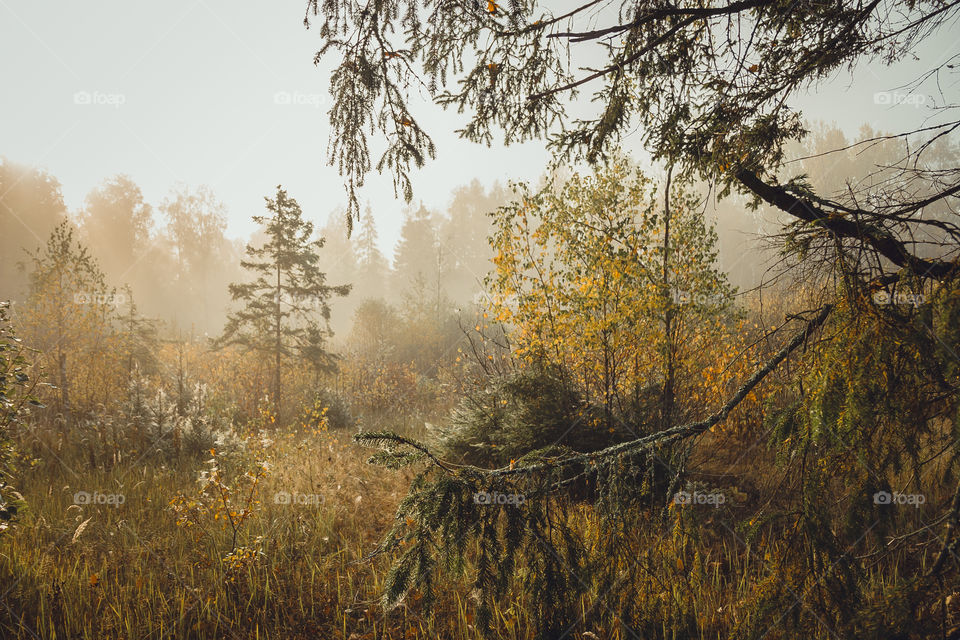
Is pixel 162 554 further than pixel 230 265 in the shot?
No

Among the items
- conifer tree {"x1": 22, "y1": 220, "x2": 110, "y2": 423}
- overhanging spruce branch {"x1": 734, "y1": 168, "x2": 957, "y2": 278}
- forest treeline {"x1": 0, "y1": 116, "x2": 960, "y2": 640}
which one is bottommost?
forest treeline {"x1": 0, "y1": 116, "x2": 960, "y2": 640}

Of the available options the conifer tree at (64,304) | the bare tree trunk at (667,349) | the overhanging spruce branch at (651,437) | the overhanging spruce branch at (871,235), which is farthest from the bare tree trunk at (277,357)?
the overhanging spruce branch at (871,235)

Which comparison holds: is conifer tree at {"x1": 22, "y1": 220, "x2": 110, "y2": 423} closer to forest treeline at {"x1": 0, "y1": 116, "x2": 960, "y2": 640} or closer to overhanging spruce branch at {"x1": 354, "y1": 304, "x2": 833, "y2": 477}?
forest treeline at {"x1": 0, "y1": 116, "x2": 960, "y2": 640}

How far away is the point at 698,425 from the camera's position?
1.66 metres

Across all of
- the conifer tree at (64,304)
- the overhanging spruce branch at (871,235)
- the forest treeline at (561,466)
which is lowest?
the forest treeline at (561,466)

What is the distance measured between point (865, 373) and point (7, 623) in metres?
5.00

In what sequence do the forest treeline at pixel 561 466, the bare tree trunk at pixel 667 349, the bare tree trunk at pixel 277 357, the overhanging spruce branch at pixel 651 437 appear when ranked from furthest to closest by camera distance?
1. the bare tree trunk at pixel 277 357
2. the bare tree trunk at pixel 667 349
3. the overhanging spruce branch at pixel 651 437
4. the forest treeline at pixel 561 466

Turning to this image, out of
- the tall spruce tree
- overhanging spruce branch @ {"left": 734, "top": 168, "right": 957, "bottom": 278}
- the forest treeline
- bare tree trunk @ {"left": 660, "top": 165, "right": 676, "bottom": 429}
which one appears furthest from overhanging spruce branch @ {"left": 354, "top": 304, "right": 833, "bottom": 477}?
the tall spruce tree

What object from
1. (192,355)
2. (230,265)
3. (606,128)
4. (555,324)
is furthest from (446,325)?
(230,265)

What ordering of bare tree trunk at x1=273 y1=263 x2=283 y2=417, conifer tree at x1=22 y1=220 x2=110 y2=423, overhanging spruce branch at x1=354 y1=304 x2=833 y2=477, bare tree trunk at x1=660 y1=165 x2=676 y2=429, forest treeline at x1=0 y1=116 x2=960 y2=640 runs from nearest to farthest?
forest treeline at x1=0 y1=116 x2=960 y2=640 → overhanging spruce branch at x1=354 y1=304 x2=833 y2=477 → bare tree trunk at x1=660 y1=165 x2=676 y2=429 → conifer tree at x1=22 y1=220 x2=110 y2=423 → bare tree trunk at x1=273 y1=263 x2=283 y2=417

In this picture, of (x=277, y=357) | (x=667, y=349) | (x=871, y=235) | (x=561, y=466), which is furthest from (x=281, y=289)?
(x=871, y=235)

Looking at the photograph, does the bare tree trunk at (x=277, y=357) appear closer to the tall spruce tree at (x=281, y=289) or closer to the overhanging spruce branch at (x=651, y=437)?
the tall spruce tree at (x=281, y=289)

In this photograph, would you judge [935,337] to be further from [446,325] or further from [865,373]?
[446,325]

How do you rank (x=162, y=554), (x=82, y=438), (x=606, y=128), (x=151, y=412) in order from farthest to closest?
(x=151, y=412) < (x=82, y=438) < (x=162, y=554) < (x=606, y=128)
